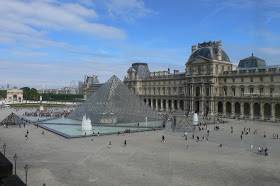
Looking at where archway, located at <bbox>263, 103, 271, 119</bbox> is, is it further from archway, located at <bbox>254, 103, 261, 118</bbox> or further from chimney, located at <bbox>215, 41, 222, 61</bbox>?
chimney, located at <bbox>215, 41, 222, 61</bbox>

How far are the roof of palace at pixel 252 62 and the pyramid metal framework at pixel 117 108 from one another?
29853 mm

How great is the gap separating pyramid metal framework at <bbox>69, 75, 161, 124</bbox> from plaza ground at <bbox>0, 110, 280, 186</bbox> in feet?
46.4

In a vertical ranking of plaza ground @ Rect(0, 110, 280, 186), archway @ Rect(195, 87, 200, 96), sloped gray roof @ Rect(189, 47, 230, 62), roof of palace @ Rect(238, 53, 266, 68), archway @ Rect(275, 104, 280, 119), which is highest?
sloped gray roof @ Rect(189, 47, 230, 62)

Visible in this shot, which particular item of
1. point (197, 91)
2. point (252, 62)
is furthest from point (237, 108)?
point (252, 62)

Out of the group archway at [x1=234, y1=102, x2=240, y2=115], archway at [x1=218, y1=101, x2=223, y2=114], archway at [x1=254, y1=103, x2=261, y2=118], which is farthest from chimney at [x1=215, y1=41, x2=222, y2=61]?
archway at [x1=254, y1=103, x2=261, y2=118]

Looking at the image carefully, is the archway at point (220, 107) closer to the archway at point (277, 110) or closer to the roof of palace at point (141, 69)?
the archway at point (277, 110)

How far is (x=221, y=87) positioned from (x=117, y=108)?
28.7 metres

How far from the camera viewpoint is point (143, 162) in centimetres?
2567

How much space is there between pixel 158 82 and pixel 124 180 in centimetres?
7236

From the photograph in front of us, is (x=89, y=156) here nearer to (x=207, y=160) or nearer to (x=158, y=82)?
(x=207, y=160)

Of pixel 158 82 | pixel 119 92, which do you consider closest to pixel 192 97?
pixel 158 82

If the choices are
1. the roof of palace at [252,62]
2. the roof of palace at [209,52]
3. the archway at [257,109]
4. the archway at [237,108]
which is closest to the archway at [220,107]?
the archway at [237,108]

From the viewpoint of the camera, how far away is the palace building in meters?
64.1

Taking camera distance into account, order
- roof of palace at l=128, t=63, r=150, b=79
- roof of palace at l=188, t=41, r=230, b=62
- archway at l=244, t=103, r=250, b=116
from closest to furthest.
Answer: archway at l=244, t=103, r=250, b=116
roof of palace at l=188, t=41, r=230, b=62
roof of palace at l=128, t=63, r=150, b=79
